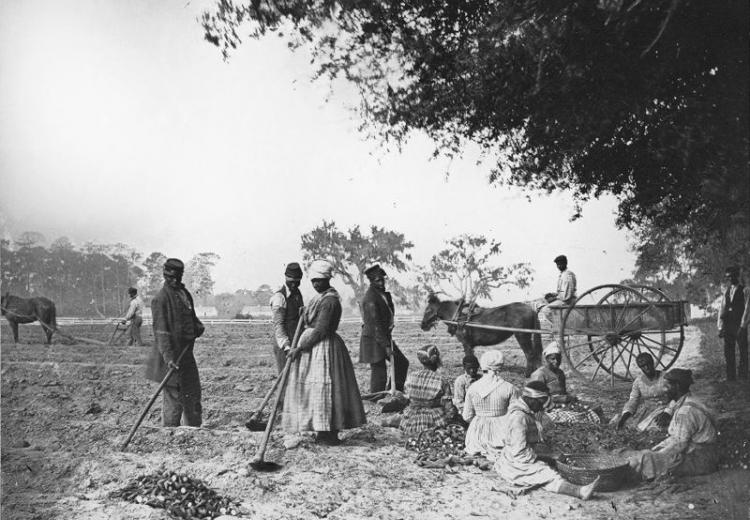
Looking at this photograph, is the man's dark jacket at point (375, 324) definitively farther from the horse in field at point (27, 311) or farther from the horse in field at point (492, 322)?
the horse in field at point (27, 311)

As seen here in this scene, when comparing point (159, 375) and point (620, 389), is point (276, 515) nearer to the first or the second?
point (159, 375)

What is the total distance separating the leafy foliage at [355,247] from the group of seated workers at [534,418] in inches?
48.4

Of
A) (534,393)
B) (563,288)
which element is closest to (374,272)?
(563,288)

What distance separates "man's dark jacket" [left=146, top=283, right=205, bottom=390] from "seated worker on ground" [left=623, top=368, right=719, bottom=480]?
4.26 m

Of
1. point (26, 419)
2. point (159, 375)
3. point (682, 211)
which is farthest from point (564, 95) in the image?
point (26, 419)

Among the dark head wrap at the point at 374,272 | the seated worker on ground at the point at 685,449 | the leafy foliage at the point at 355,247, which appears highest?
the leafy foliage at the point at 355,247

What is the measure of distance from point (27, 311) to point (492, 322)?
6503mm

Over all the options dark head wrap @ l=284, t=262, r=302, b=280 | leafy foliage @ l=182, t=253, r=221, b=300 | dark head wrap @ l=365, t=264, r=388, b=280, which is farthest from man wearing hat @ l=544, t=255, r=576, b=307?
leafy foliage @ l=182, t=253, r=221, b=300

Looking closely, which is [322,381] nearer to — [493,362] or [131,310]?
[493,362]

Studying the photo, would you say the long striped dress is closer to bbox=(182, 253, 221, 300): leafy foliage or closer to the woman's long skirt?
the woman's long skirt

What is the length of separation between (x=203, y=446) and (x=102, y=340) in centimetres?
652

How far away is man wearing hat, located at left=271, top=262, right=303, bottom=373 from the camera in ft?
18.7

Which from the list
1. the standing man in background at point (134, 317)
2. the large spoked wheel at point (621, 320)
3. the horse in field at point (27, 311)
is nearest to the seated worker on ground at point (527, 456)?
the large spoked wheel at point (621, 320)

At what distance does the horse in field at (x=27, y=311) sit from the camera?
247 inches
